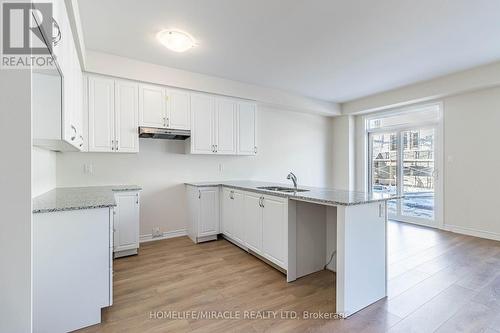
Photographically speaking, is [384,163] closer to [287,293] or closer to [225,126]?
[225,126]

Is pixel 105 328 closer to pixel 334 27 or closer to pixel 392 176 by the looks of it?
pixel 334 27

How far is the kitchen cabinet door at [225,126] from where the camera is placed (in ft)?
13.6

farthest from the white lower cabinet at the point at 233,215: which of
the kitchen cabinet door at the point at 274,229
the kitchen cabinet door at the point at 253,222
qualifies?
the kitchen cabinet door at the point at 274,229

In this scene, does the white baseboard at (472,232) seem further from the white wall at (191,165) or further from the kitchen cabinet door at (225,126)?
the kitchen cabinet door at (225,126)

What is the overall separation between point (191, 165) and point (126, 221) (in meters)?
1.43

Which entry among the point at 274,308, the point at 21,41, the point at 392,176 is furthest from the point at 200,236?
the point at 392,176

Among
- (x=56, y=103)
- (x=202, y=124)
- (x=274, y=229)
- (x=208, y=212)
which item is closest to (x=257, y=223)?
(x=274, y=229)

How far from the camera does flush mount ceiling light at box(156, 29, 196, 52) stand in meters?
2.70

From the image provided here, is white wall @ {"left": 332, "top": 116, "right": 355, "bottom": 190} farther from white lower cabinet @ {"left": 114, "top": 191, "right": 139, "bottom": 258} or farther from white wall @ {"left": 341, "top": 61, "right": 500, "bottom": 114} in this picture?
white lower cabinet @ {"left": 114, "top": 191, "right": 139, "bottom": 258}

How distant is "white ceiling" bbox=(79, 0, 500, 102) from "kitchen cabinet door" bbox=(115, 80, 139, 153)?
0.45 metres

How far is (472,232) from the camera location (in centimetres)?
405

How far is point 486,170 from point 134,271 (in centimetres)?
543

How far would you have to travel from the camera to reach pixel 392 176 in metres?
5.38

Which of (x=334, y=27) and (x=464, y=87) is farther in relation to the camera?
(x=464, y=87)
